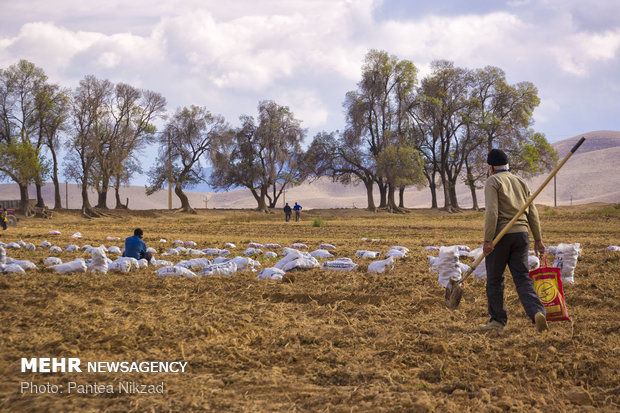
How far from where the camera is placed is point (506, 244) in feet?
15.9

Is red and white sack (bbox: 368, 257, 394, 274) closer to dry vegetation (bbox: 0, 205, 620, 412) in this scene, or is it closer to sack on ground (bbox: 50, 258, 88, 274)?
dry vegetation (bbox: 0, 205, 620, 412)

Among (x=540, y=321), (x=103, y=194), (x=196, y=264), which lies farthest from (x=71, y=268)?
(x=103, y=194)

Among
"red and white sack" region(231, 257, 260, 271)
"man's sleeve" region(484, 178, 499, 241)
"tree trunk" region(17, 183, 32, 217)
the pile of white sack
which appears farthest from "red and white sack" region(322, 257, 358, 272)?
"tree trunk" region(17, 183, 32, 217)

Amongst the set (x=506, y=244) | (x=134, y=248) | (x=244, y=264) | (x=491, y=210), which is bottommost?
(x=244, y=264)

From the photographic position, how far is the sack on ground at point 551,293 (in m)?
4.83

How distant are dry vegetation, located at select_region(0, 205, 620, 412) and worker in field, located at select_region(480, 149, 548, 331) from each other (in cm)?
28

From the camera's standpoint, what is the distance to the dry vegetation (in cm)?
339

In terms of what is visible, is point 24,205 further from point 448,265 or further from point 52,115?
point 448,265

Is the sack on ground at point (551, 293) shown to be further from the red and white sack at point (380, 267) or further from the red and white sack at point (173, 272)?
the red and white sack at point (173, 272)

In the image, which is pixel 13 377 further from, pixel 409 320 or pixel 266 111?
pixel 266 111

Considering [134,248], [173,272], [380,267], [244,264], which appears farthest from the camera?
[134,248]

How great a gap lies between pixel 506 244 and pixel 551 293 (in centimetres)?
62

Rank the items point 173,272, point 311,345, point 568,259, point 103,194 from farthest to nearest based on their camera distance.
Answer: point 103,194
point 173,272
point 568,259
point 311,345

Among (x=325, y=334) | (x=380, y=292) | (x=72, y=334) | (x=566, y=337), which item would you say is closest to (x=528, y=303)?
(x=566, y=337)
